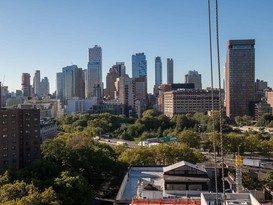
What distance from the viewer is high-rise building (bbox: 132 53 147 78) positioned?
158375mm

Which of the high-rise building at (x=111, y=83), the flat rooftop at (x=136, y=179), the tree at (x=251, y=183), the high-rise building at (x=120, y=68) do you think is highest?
the high-rise building at (x=120, y=68)

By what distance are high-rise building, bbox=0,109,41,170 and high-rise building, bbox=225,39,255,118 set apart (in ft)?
158

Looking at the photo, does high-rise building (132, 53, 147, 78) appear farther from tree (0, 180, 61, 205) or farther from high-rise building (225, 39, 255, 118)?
tree (0, 180, 61, 205)

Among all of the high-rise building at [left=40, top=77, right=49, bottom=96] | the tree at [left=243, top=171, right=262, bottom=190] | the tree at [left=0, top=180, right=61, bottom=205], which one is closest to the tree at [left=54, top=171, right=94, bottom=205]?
the tree at [left=0, top=180, right=61, bottom=205]

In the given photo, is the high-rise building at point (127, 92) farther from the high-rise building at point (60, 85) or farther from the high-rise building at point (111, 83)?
the high-rise building at point (60, 85)

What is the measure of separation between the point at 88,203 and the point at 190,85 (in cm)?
6778

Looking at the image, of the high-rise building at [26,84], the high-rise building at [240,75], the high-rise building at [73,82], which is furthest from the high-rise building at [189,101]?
the high-rise building at [26,84]

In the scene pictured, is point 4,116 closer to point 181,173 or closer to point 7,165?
point 7,165

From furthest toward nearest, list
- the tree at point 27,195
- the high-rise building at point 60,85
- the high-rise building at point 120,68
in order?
the high-rise building at point 60,85 → the high-rise building at point 120,68 → the tree at point 27,195

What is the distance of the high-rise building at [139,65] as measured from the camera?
15838cm

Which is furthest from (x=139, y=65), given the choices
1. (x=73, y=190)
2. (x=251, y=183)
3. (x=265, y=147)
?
(x=73, y=190)

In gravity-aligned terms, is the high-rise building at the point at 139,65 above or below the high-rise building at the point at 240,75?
above

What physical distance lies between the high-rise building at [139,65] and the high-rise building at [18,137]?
131519 mm

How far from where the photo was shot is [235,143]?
1293 inches
